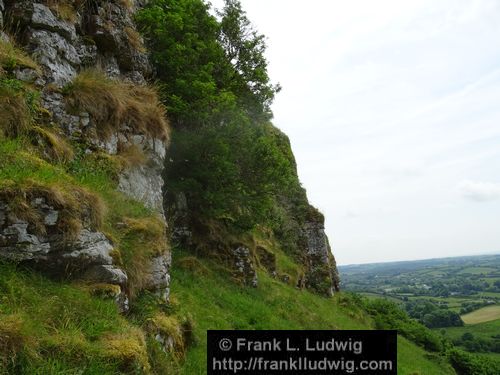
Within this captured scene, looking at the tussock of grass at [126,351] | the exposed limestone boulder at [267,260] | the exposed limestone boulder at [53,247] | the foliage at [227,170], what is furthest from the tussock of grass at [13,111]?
the exposed limestone boulder at [267,260]

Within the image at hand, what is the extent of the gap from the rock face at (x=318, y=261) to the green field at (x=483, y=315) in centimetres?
9859

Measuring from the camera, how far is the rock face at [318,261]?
1159 inches

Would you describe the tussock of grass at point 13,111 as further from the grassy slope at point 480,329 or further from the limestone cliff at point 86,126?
the grassy slope at point 480,329

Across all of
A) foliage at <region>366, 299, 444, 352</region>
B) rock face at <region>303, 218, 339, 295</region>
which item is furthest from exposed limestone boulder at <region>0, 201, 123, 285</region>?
foliage at <region>366, 299, 444, 352</region>

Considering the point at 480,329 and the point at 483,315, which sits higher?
the point at 480,329

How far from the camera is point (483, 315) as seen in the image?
120m

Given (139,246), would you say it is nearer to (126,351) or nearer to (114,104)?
(126,351)

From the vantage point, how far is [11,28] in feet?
31.5

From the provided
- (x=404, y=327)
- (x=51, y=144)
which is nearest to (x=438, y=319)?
Answer: (x=404, y=327)

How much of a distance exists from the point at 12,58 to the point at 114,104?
8.10ft

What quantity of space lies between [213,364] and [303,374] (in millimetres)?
1595

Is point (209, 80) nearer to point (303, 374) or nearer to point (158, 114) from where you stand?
point (158, 114)

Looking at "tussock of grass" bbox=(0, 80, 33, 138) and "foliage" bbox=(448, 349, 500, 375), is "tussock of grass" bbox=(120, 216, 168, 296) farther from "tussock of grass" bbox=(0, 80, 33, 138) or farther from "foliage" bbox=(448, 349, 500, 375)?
"foliage" bbox=(448, 349, 500, 375)

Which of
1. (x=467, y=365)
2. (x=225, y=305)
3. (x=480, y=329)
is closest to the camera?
(x=225, y=305)
